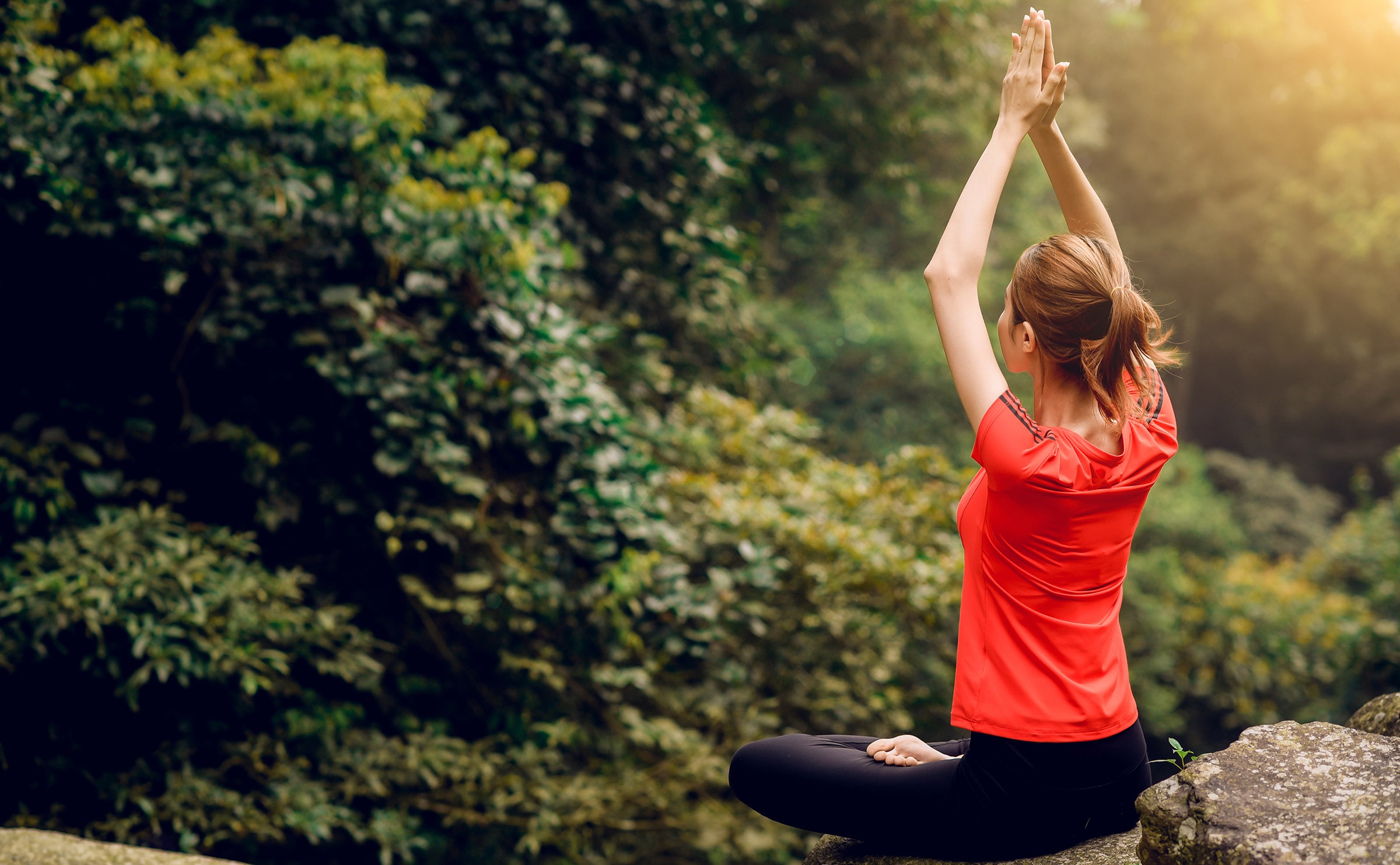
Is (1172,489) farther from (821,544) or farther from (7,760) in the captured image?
(7,760)

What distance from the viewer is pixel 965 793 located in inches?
60.7

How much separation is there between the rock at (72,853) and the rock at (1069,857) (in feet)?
4.53

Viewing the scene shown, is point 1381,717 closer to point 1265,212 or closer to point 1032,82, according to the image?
point 1032,82

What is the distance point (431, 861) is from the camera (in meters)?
3.69


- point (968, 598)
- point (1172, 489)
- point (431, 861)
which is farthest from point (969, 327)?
point (1172, 489)

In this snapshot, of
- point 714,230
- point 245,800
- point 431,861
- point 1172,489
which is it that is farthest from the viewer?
point 1172,489

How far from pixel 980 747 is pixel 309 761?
2.65 metres

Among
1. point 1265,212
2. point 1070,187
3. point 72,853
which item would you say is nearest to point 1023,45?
point 1070,187

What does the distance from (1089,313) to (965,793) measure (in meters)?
0.82

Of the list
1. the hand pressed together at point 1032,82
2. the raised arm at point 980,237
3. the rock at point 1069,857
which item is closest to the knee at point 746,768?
the rock at point 1069,857

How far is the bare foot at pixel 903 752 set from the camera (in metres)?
1.67

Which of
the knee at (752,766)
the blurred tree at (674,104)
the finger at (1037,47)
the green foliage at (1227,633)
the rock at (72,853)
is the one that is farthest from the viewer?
the green foliage at (1227,633)

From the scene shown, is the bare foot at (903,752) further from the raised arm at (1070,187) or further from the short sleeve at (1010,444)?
the raised arm at (1070,187)

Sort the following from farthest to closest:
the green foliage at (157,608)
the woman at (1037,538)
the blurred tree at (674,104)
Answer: the blurred tree at (674,104) < the green foliage at (157,608) < the woman at (1037,538)
